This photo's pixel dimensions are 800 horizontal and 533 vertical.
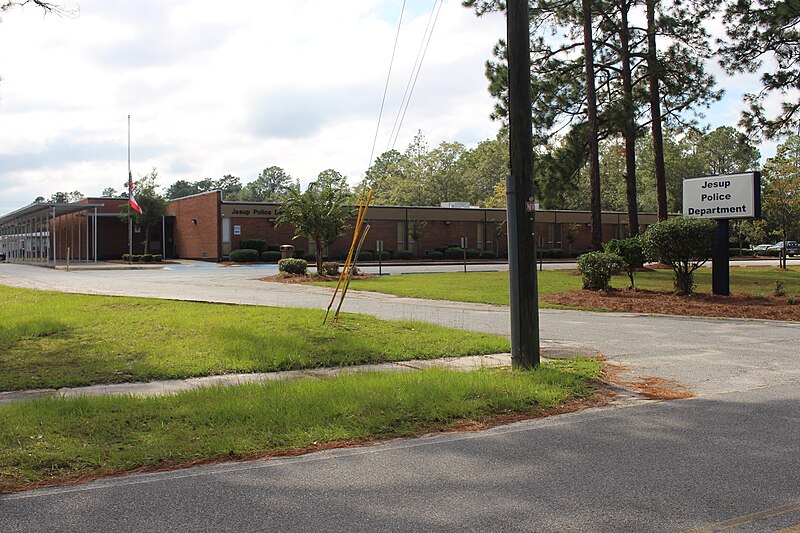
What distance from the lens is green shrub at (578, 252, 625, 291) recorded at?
21906mm

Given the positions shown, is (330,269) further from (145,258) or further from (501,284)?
(145,258)

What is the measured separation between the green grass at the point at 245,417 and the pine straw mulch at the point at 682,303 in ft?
33.6

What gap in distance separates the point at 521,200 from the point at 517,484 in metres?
4.74

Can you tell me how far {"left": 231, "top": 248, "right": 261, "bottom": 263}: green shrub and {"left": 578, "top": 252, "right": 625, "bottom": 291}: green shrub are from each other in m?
29.4

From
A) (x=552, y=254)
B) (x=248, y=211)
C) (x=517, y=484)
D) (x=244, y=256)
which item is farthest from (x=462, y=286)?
(x=552, y=254)

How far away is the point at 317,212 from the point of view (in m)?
30.8

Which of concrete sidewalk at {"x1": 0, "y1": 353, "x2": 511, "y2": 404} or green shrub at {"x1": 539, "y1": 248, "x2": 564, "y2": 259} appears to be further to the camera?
green shrub at {"x1": 539, "y1": 248, "x2": 564, "y2": 259}

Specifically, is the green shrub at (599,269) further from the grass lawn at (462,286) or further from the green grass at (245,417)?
the green grass at (245,417)

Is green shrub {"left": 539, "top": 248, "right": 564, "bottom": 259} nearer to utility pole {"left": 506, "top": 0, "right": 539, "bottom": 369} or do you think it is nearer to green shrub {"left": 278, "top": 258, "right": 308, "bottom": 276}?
green shrub {"left": 278, "top": 258, "right": 308, "bottom": 276}

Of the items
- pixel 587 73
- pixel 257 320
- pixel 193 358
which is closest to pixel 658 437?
pixel 193 358

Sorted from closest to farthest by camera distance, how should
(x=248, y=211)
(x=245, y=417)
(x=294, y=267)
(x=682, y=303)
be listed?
(x=245, y=417), (x=682, y=303), (x=294, y=267), (x=248, y=211)

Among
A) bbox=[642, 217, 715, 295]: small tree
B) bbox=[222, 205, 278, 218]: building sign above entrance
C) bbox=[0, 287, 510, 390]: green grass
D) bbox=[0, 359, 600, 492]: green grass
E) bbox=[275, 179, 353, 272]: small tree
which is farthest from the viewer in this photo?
bbox=[222, 205, 278, 218]: building sign above entrance

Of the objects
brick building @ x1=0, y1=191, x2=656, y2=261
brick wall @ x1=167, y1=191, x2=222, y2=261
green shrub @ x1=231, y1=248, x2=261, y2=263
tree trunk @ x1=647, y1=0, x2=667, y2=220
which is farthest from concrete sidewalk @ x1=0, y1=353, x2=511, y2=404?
brick wall @ x1=167, y1=191, x2=222, y2=261

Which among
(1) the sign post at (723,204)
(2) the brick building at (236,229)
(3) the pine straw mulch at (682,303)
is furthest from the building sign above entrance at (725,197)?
(2) the brick building at (236,229)
